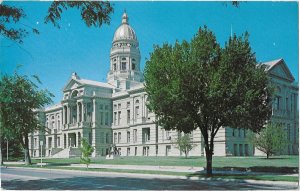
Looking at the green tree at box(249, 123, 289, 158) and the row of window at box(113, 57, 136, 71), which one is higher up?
the row of window at box(113, 57, 136, 71)

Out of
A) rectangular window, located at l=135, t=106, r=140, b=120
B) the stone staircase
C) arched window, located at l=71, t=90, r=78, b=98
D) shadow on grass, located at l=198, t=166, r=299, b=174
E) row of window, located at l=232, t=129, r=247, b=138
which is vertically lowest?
the stone staircase

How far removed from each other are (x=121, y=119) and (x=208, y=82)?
52728 millimetres

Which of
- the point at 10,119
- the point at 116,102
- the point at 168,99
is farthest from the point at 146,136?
the point at 168,99

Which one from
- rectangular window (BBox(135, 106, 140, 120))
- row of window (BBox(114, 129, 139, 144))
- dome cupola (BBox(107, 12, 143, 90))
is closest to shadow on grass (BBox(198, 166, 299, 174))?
rectangular window (BBox(135, 106, 140, 120))

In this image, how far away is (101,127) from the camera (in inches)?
3120

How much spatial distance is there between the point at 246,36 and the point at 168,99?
20.4 feet

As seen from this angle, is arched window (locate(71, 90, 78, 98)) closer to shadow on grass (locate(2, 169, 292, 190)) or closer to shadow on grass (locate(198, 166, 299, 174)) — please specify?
shadow on grass (locate(198, 166, 299, 174))

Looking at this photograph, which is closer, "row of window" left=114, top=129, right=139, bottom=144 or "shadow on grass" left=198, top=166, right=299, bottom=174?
"shadow on grass" left=198, top=166, right=299, bottom=174

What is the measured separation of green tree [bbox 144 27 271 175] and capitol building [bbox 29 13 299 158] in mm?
26230

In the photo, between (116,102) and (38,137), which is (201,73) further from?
(38,137)

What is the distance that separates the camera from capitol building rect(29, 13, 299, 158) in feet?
186

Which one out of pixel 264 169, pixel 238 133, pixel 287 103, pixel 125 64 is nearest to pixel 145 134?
pixel 238 133

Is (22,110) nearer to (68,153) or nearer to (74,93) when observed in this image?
(68,153)

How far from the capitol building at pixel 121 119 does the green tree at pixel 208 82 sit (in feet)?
86.1
